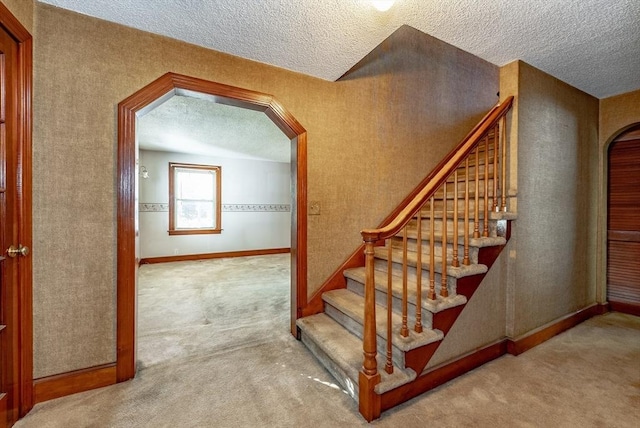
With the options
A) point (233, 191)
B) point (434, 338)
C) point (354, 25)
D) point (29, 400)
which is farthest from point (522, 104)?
point (233, 191)

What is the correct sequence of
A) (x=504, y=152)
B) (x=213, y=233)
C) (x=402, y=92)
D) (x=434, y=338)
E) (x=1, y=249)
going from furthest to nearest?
1. (x=213, y=233)
2. (x=402, y=92)
3. (x=504, y=152)
4. (x=434, y=338)
5. (x=1, y=249)

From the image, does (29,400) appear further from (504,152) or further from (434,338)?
(504,152)

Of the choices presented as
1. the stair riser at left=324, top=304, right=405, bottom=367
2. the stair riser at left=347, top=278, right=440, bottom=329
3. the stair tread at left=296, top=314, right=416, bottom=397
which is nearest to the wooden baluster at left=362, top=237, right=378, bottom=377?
the stair tread at left=296, top=314, right=416, bottom=397

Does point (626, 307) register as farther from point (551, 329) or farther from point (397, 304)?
point (397, 304)

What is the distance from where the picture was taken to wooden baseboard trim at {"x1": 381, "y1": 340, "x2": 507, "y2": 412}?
163 cm

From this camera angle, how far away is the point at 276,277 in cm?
482

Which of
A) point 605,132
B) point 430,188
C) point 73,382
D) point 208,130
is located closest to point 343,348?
point 430,188

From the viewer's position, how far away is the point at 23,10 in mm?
1533

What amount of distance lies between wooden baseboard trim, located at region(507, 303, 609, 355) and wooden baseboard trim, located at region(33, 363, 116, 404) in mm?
2998

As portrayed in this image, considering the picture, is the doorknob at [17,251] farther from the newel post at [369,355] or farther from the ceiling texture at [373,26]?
the newel post at [369,355]

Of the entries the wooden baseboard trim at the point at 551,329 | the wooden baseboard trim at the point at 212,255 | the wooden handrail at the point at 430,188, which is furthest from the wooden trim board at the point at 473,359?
the wooden baseboard trim at the point at 212,255

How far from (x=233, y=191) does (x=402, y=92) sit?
490cm

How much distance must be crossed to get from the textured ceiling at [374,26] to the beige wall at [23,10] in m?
0.12

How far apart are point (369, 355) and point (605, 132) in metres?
3.63
